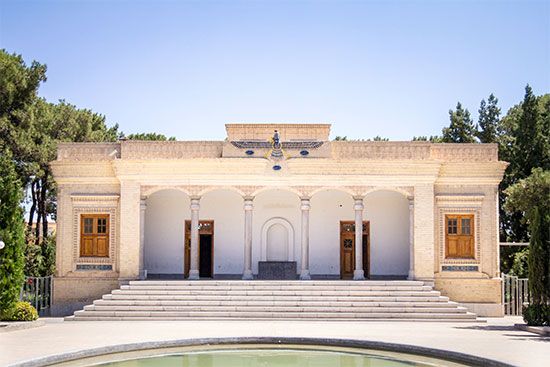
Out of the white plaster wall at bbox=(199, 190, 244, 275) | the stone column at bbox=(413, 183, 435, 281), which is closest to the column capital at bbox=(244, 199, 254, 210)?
the white plaster wall at bbox=(199, 190, 244, 275)

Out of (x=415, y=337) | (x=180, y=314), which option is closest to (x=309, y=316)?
(x=180, y=314)

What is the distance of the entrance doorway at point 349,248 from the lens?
25.9m

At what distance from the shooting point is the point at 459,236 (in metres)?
23.7

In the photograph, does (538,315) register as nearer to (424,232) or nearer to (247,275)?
(424,232)

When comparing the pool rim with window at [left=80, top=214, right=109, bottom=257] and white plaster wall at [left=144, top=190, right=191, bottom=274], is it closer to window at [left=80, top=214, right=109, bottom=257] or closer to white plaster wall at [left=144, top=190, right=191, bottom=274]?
window at [left=80, top=214, right=109, bottom=257]

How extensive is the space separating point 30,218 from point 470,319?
22.6 meters

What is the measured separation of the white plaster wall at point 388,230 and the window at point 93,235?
8.61m

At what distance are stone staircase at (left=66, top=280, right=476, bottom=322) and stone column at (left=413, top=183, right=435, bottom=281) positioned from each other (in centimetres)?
61

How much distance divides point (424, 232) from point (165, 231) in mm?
8625

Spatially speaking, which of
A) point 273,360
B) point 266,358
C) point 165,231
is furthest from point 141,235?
point 273,360

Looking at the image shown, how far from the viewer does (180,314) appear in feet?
69.1

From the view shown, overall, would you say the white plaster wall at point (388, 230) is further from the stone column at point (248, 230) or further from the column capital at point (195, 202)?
the column capital at point (195, 202)

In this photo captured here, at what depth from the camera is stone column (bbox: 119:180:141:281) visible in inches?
920

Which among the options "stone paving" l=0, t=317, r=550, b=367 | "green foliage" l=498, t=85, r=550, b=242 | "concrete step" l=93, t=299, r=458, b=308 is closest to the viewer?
"stone paving" l=0, t=317, r=550, b=367
